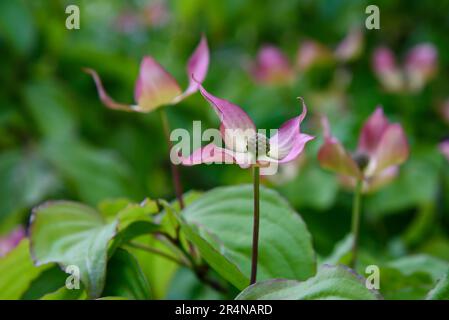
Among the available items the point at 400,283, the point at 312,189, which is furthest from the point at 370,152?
the point at 312,189

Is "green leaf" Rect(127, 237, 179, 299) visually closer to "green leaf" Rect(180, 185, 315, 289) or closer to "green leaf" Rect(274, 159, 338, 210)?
"green leaf" Rect(180, 185, 315, 289)

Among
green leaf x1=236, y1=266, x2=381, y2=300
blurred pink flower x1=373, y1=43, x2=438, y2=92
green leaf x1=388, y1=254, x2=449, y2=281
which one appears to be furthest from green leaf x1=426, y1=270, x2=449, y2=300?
blurred pink flower x1=373, y1=43, x2=438, y2=92

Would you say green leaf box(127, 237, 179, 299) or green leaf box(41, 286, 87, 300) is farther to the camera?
green leaf box(127, 237, 179, 299)

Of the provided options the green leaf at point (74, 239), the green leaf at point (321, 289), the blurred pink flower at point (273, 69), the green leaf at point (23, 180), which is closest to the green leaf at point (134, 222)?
the green leaf at point (74, 239)

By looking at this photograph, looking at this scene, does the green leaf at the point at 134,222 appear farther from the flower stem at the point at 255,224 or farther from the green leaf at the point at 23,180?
the green leaf at the point at 23,180

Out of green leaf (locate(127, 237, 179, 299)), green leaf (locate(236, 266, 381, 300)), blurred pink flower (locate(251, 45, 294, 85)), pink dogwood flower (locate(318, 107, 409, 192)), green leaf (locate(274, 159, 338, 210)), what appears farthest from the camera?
blurred pink flower (locate(251, 45, 294, 85))

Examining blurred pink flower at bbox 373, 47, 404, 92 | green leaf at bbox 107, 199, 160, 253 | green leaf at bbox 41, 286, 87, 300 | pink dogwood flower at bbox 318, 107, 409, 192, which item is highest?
blurred pink flower at bbox 373, 47, 404, 92
